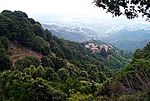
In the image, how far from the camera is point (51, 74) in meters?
50.3

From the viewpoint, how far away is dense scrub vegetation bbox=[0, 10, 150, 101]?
2350 cm

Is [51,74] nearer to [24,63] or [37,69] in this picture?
[37,69]

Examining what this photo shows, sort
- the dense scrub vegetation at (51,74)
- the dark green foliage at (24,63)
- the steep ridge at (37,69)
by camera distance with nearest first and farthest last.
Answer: the dense scrub vegetation at (51,74) < the steep ridge at (37,69) < the dark green foliage at (24,63)

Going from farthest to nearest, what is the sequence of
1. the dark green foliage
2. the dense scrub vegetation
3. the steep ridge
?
the dark green foliage
the steep ridge
the dense scrub vegetation

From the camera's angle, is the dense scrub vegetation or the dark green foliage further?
the dark green foliage

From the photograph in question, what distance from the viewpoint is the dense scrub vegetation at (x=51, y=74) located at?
23497 mm

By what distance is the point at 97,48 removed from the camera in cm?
12600

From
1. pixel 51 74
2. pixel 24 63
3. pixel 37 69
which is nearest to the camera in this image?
pixel 37 69

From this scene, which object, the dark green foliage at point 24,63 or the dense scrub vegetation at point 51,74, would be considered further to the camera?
the dark green foliage at point 24,63

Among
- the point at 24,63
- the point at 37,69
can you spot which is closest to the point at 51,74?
the point at 37,69

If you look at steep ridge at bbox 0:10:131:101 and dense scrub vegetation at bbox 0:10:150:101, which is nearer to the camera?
dense scrub vegetation at bbox 0:10:150:101

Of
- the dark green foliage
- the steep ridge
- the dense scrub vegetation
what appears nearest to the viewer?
the dense scrub vegetation

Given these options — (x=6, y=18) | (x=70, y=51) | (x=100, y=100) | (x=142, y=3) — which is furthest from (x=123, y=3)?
(x=70, y=51)

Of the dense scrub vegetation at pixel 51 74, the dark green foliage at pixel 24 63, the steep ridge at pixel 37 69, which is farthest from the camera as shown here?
the dark green foliage at pixel 24 63
